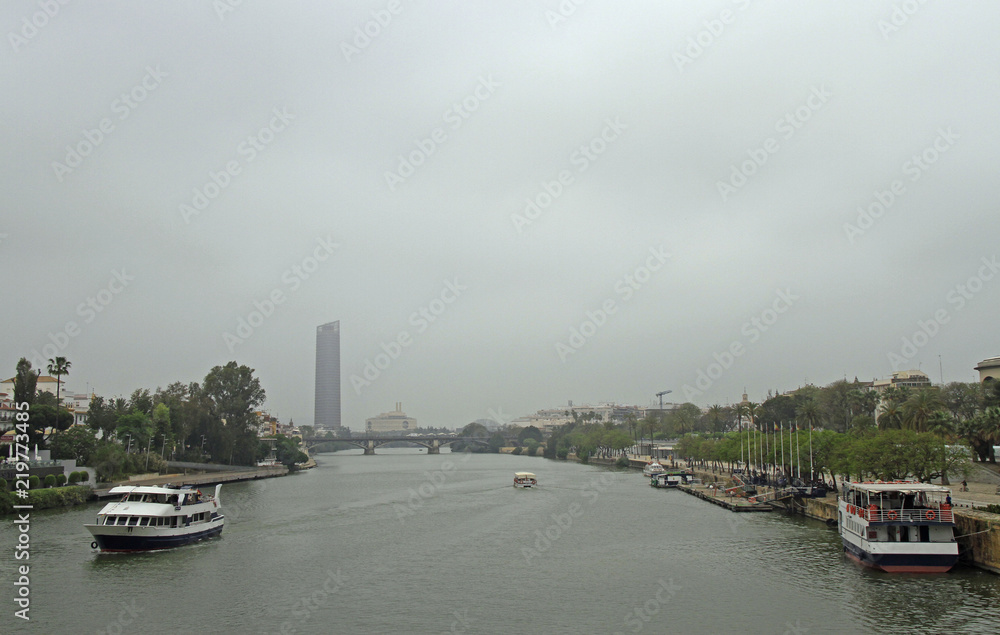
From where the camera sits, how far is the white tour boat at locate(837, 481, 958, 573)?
37.2 m

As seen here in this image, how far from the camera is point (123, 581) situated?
1524 inches

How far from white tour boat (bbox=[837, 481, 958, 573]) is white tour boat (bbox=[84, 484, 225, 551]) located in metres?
42.2

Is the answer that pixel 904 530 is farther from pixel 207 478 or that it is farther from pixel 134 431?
pixel 134 431

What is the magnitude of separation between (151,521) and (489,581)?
23712mm

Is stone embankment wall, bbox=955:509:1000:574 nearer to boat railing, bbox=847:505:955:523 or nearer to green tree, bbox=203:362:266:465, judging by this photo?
boat railing, bbox=847:505:955:523

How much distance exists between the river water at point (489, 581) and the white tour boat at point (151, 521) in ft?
3.30

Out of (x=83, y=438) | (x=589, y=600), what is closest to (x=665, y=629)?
(x=589, y=600)

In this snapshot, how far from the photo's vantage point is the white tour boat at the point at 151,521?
4544cm

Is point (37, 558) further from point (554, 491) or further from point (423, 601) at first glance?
point (554, 491)

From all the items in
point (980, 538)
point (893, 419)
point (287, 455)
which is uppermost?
point (893, 419)

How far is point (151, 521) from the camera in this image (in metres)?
47.4

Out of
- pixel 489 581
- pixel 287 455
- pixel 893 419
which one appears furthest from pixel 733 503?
pixel 287 455

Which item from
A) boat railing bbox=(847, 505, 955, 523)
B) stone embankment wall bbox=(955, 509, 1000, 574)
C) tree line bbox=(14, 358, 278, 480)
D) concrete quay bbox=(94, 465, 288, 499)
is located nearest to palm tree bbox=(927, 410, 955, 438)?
stone embankment wall bbox=(955, 509, 1000, 574)

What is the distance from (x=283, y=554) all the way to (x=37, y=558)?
13.8 metres
